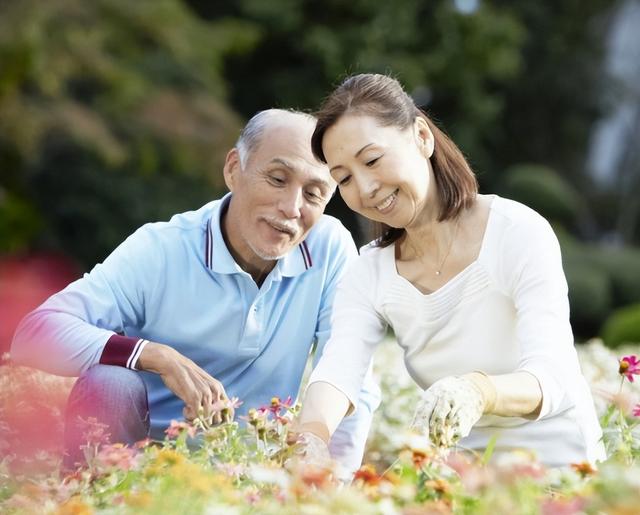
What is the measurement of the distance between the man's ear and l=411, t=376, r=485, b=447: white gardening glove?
4.19 feet

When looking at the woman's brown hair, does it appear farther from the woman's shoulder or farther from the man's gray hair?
the man's gray hair

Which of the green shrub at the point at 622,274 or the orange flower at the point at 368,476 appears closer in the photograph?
the orange flower at the point at 368,476

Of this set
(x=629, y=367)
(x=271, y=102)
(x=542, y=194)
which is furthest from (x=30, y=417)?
(x=271, y=102)

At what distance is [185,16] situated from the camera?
1474 cm

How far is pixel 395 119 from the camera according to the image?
2678 millimetres

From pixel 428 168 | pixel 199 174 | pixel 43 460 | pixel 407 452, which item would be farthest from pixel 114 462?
pixel 199 174

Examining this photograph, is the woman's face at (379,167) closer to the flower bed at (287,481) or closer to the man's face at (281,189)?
the man's face at (281,189)

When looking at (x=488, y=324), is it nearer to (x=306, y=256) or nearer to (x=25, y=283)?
(x=306, y=256)

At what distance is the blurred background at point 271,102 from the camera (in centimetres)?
1287

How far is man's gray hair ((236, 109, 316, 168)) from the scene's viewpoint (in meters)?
3.21

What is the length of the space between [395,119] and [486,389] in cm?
73

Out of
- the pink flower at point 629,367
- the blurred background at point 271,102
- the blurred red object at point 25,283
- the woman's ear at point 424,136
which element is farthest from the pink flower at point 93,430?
the blurred background at point 271,102

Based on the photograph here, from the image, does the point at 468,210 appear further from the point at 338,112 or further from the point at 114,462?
the point at 114,462

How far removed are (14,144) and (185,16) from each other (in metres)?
3.05
